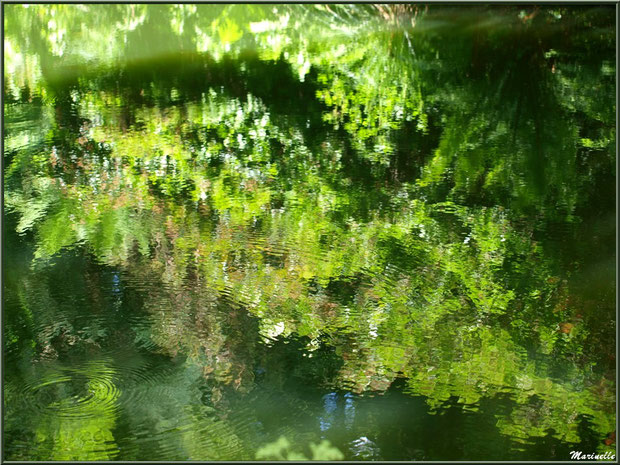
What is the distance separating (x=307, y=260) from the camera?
2.98m

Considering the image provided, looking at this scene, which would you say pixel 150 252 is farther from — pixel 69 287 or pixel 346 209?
pixel 346 209

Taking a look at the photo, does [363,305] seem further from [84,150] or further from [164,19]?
[164,19]

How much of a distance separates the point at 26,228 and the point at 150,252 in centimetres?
66

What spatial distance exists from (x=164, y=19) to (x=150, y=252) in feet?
14.9

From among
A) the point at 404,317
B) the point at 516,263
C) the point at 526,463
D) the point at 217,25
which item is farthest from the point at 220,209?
the point at 217,25

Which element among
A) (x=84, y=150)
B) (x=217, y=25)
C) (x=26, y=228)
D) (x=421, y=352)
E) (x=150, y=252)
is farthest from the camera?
(x=217, y=25)

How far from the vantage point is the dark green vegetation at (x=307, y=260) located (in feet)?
7.06

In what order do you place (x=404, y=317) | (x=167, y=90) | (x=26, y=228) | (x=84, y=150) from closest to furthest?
1. (x=404, y=317)
2. (x=26, y=228)
3. (x=84, y=150)
4. (x=167, y=90)

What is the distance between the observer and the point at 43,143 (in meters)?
Answer: 4.05

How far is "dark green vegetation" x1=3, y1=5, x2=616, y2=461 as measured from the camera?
2150 mm

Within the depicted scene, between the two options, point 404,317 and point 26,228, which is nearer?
point 404,317

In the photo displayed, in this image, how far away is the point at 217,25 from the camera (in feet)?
22.7

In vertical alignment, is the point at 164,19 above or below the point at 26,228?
above

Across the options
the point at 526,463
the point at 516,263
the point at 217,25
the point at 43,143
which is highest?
the point at 217,25
